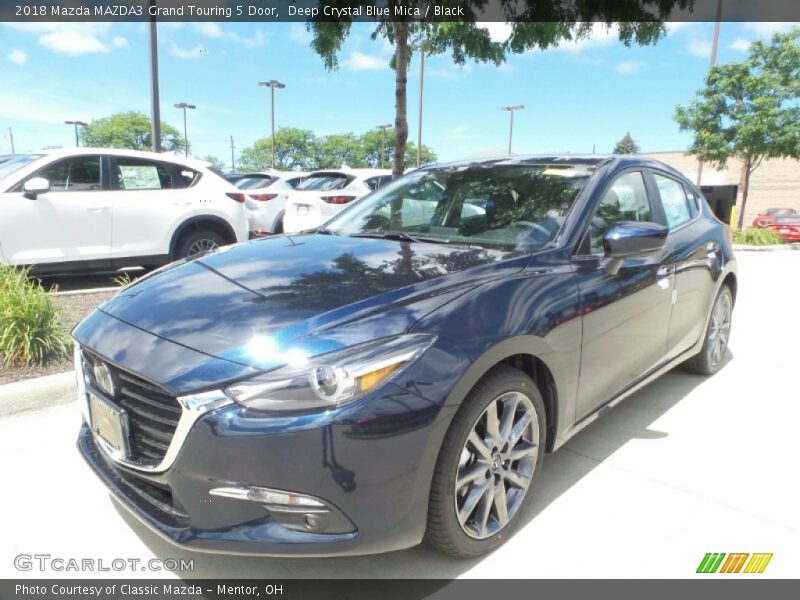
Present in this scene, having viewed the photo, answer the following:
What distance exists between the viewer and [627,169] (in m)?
3.40

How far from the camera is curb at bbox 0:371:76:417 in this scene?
3.61 metres

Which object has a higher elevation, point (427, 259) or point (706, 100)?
point (706, 100)

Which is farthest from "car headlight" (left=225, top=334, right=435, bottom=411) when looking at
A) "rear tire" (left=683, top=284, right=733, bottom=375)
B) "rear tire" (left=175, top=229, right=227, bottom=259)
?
"rear tire" (left=175, top=229, right=227, bottom=259)

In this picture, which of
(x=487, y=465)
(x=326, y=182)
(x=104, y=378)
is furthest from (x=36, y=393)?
(x=326, y=182)

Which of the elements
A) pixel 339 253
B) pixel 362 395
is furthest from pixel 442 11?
pixel 362 395

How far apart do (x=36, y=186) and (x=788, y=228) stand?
24155mm

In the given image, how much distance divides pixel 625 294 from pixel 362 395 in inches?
68.9

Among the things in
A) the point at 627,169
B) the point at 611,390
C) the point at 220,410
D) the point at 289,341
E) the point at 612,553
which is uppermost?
the point at 627,169

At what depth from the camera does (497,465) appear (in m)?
2.32

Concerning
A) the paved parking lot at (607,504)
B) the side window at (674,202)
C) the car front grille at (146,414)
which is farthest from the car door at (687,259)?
the car front grille at (146,414)

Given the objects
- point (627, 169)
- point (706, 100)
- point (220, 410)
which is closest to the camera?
point (220, 410)

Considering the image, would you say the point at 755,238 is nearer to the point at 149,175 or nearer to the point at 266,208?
the point at 266,208

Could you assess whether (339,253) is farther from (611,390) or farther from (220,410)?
(611,390)

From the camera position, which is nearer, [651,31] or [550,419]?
[550,419]
